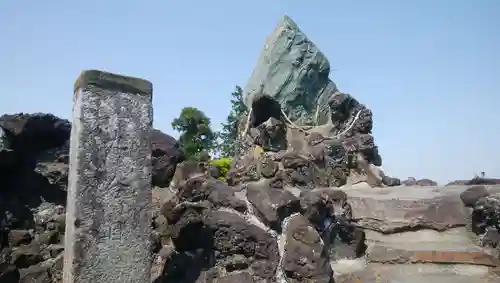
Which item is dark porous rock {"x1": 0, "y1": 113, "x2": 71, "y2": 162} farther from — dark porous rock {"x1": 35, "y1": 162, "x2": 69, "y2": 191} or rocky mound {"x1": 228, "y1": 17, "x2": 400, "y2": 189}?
rocky mound {"x1": 228, "y1": 17, "x2": 400, "y2": 189}

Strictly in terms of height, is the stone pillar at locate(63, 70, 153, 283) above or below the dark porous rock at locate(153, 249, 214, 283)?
above

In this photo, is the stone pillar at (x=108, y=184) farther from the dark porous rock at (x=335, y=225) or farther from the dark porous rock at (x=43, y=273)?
the dark porous rock at (x=335, y=225)

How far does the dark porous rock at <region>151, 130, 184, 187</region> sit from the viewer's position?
5.34 m

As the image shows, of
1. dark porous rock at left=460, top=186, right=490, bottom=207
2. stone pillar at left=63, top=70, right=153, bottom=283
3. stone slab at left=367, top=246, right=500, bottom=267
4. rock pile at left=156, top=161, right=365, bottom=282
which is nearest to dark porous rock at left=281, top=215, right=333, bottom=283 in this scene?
rock pile at left=156, top=161, right=365, bottom=282

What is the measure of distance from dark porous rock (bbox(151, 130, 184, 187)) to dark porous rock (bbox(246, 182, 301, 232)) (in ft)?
4.02

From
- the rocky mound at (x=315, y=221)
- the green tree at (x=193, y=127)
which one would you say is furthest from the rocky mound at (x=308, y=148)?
the green tree at (x=193, y=127)

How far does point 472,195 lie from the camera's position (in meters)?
5.41

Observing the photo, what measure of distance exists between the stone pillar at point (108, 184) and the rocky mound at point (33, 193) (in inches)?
44.3

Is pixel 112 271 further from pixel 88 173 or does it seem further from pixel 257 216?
pixel 257 216

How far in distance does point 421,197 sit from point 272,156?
6.91 ft

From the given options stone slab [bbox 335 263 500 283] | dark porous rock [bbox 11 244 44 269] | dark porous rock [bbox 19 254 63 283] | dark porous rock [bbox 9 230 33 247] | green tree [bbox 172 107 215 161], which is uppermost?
green tree [bbox 172 107 215 161]

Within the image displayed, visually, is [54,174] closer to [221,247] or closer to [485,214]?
[221,247]

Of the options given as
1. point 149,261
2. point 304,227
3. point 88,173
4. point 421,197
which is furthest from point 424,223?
point 88,173

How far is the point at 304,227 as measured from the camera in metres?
4.28
